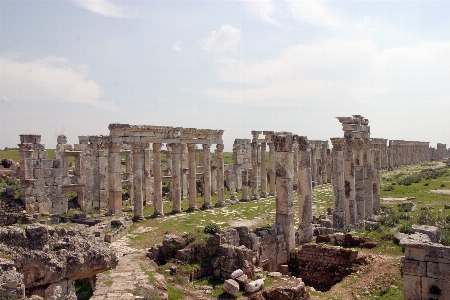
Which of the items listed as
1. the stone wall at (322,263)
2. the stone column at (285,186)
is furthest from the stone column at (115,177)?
the stone wall at (322,263)

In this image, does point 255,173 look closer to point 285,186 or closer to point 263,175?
point 263,175

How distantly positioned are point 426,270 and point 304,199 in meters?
9.68

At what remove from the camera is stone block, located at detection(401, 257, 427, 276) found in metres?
12.4

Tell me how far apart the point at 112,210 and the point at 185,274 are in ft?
44.1

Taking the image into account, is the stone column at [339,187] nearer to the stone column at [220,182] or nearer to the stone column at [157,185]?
the stone column at [157,185]

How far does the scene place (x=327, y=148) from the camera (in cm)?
5494

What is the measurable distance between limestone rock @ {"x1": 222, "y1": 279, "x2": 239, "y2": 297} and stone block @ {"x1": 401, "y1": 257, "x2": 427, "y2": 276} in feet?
18.3

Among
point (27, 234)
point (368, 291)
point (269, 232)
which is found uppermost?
point (27, 234)

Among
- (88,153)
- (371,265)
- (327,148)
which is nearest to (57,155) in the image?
(88,153)

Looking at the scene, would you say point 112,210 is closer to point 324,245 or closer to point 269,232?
point 269,232

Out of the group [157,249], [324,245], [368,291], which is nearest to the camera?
[368,291]

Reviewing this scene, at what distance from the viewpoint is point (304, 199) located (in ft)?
71.6

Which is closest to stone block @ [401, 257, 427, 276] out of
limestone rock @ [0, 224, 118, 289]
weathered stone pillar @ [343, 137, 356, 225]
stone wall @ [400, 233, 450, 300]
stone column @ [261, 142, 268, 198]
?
stone wall @ [400, 233, 450, 300]

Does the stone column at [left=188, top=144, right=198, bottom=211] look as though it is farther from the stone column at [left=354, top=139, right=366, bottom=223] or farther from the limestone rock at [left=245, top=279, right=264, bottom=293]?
the limestone rock at [left=245, top=279, right=264, bottom=293]
